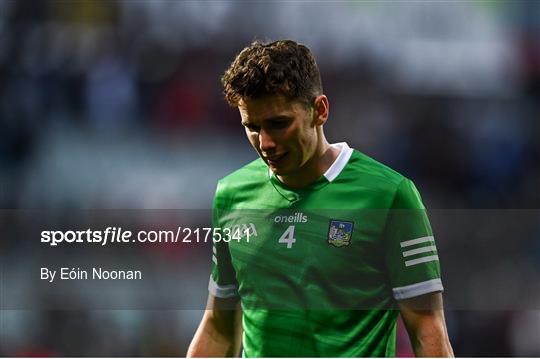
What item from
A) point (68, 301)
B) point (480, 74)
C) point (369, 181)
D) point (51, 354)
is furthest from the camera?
point (51, 354)

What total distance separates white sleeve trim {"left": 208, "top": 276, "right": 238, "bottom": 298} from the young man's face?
51 cm

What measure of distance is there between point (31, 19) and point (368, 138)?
1.74 metres

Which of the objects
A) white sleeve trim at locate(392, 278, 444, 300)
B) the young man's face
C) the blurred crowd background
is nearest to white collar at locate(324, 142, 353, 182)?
the young man's face

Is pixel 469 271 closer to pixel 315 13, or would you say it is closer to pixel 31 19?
pixel 315 13

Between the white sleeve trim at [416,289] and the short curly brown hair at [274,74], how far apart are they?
0.75 metres

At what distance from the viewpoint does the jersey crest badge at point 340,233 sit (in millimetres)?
3104

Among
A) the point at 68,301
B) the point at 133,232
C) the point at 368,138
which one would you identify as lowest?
the point at 68,301

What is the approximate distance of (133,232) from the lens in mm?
3752

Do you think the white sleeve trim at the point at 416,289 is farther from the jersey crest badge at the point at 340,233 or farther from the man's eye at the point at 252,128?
the man's eye at the point at 252,128

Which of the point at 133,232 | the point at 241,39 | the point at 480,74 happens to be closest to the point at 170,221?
the point at 133,232

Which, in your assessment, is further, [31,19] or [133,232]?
[31,19]

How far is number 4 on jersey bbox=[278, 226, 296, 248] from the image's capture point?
124 inches

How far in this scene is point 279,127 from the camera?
3.06 metres

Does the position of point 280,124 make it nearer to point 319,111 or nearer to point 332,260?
point 319,111
